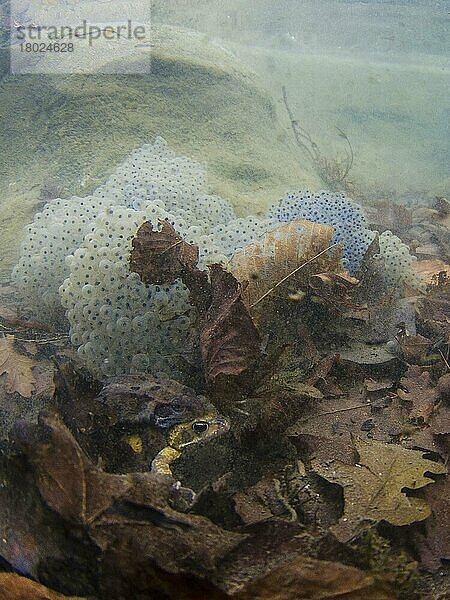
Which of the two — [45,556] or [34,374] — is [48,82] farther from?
[45,556]

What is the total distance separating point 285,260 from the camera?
1.92 meters

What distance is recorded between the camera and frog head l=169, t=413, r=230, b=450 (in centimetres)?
123

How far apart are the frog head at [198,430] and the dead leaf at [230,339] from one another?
0.14 m

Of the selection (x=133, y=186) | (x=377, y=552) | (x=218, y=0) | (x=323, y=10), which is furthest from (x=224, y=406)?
(x=323, y=10)

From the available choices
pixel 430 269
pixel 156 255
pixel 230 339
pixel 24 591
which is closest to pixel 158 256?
pixel 156 255

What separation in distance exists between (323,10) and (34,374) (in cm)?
1824

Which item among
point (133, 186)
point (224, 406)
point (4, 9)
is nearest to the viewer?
point (224, 406)

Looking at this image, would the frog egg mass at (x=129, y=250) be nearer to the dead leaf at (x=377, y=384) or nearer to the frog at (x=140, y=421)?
the frog at (x=140, y=421)

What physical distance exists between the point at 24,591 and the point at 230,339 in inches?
30.8

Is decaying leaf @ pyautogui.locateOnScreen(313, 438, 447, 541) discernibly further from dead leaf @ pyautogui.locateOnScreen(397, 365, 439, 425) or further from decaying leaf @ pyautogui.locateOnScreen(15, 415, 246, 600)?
decaying leaf @ pyautogui.locateOnScreen(15, 415, 246, 600)

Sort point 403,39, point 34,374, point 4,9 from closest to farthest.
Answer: point 34,374 < point 4,9 < point 403,39

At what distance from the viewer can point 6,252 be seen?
3172 mm

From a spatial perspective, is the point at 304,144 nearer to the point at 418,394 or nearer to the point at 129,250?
the point at 129,250

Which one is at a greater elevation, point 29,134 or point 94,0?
point 94,0
